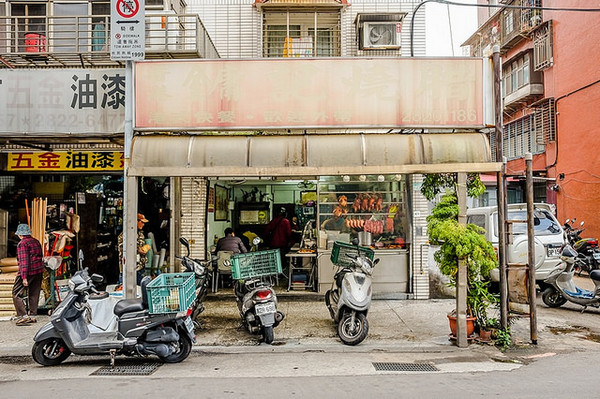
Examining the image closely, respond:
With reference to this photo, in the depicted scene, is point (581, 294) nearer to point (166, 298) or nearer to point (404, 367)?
point (404, 367)

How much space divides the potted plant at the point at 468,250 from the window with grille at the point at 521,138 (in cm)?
1648

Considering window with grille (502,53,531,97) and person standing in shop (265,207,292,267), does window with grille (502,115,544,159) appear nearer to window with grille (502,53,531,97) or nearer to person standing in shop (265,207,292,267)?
window with grille (502,53,531,97)

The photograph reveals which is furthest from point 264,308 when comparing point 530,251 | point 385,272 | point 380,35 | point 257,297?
point 380,35

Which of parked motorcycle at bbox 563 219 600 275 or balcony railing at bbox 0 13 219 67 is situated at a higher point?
balcony railing at bbox 0 13 219 67

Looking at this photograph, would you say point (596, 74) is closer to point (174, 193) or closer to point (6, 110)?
point (174, 193)

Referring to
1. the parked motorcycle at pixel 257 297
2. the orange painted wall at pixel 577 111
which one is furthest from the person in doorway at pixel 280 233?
the orange painted wall at pixel 577 111

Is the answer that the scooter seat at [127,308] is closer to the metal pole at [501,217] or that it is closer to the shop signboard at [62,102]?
the shop signboard at [62,102]

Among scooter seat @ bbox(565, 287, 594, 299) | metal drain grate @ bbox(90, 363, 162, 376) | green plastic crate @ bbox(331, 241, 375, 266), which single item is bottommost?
metal drain grate @ bbox(90, 363, 162, 376)

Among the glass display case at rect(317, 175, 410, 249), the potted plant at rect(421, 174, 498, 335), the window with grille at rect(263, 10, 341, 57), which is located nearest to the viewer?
the potted plant at rect(421, 174, 498, 335)

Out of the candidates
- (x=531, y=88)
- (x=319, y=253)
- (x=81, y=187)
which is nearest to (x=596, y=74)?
(x=531, y=88)

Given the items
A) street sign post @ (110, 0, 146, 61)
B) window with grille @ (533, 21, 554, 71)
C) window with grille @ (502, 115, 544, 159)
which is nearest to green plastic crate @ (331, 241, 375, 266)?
street sign post @ (110, 0, 146, 61)

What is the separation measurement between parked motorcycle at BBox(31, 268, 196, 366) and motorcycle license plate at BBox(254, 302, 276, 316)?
1.20 m

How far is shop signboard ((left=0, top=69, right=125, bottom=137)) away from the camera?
9188 millimetres

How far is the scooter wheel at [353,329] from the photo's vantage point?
25.5 feet
